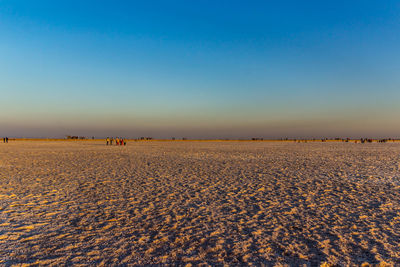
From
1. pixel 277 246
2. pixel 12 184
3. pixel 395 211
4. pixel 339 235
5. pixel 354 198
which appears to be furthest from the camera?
pixel 12 184

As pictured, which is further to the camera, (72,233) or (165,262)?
(72,233)

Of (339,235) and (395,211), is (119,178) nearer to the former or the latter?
(339,235)

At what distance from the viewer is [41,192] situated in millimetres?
8867

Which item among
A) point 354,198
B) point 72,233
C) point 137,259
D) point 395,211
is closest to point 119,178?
point 72,233

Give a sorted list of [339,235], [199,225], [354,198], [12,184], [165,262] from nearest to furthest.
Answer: [165,262]
[339,235]
[199,225]
[354,198]
[12,184]

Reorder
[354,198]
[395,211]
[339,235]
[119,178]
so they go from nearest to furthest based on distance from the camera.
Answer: [339,235] < [395,211] < [354,198] < [119,178]

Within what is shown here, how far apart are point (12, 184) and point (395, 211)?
1400cm

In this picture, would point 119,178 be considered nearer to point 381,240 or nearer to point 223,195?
Answer: point 223,195

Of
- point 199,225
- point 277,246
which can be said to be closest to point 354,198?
point 277,246

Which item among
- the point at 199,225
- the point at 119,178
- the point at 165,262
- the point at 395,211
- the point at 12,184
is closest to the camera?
the point at 165,262

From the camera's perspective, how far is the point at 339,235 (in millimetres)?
5312

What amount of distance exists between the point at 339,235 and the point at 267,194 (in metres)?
3.60

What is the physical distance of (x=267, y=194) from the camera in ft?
29.1

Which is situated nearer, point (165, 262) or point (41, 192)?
point (165, 262)
